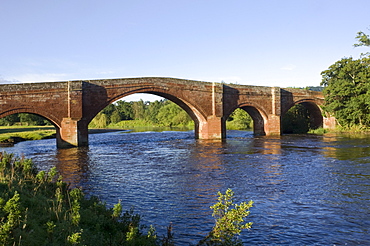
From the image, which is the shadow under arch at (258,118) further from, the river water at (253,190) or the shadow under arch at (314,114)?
the river water at (253,190)

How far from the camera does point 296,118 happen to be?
164 ft

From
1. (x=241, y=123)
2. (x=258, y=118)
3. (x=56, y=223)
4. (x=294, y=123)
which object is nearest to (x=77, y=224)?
(x=56, y=223)

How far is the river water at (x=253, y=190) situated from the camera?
803cm

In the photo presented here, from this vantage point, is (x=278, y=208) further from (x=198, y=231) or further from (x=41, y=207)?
(x=41, y=207)

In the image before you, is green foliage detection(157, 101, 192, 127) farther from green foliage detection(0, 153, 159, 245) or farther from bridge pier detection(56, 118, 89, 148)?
green foliage detection(0, 153, 159, 245)

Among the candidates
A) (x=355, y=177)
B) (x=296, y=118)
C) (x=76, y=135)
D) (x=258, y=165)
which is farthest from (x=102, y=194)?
(x=296, y=118)

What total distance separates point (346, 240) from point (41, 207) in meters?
7.06

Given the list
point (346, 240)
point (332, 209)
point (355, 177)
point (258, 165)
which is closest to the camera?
point (346, 240)

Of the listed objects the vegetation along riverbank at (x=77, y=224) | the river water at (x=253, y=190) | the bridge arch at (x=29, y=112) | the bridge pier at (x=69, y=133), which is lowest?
the river water at (x=253, y=190)

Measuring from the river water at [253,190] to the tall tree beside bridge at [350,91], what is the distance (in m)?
22.7

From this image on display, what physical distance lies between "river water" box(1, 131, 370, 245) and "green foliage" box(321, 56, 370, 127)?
22721 mm

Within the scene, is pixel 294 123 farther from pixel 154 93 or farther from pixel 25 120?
pixel 25 120

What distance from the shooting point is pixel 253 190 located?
477 inches

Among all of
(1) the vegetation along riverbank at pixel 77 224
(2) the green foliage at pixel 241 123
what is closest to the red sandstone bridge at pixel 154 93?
(2) the green foliage at pixel 241 123
